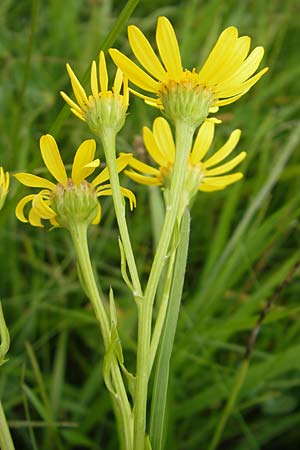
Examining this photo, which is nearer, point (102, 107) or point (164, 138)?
point (102, 107)

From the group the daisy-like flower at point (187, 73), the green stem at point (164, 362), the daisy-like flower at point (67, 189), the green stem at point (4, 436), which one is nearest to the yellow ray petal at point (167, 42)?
the daisy-like flower at point (187, 73)

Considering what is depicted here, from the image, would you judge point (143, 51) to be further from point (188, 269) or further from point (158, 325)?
point (188, 269)

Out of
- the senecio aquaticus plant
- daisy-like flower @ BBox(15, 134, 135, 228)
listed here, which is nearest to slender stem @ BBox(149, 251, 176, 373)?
the senecio aquaticus plant

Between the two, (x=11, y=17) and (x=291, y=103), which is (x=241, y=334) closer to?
(x=291, y=103)

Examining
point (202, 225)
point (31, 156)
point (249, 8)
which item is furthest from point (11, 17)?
point (202, 225)

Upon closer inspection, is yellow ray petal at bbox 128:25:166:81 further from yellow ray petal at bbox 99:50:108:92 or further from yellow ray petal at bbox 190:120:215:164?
yellow ray petal at bbox 190:120:215:164

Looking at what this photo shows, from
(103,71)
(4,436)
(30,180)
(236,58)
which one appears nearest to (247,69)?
(236,58)
